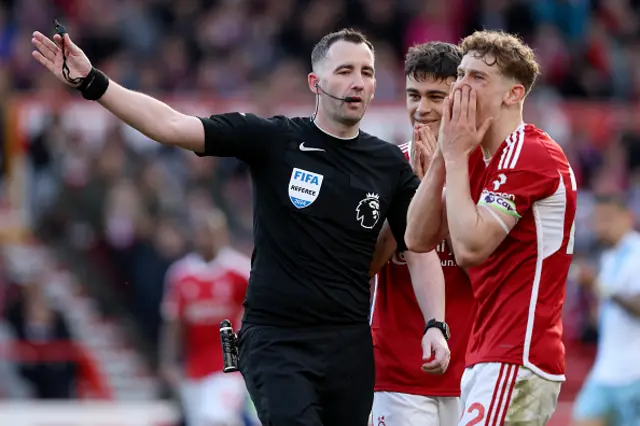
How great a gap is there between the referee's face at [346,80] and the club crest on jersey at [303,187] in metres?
0.36

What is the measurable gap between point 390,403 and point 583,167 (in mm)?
10838

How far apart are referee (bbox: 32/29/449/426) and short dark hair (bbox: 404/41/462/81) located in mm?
381

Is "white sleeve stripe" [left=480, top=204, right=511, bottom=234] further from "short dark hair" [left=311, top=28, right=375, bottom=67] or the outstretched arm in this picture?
"short dark hair" [left=311, top=28, right=375, bottom=67]

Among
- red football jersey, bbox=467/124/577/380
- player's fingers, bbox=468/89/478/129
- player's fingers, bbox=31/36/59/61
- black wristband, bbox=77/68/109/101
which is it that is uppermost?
player's fingers, bbox=31/36/59/61

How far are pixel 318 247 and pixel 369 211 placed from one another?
344 mm

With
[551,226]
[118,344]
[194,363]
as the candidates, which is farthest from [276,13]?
[551,226]

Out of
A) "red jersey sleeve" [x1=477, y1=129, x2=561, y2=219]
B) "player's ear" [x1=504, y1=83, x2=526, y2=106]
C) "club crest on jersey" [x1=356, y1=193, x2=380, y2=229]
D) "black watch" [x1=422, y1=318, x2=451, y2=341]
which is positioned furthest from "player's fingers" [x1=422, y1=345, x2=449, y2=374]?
"player's ear" [x1=504, y1=83, x2=526, y2=106]

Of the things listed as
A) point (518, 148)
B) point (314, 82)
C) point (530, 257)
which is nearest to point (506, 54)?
point (518, 148)

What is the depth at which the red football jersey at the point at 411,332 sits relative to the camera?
712cm

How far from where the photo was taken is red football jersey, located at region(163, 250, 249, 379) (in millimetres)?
12781

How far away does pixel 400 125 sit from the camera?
671 inches

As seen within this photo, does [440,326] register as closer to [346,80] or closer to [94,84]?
[346,80]

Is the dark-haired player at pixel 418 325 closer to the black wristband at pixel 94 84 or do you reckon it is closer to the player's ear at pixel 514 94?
the player's ear at pixel 514 94

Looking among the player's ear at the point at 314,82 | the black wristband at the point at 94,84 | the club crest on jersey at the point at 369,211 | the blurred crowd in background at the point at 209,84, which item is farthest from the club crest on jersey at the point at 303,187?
the blurred crowd in background at the point at 209,84
